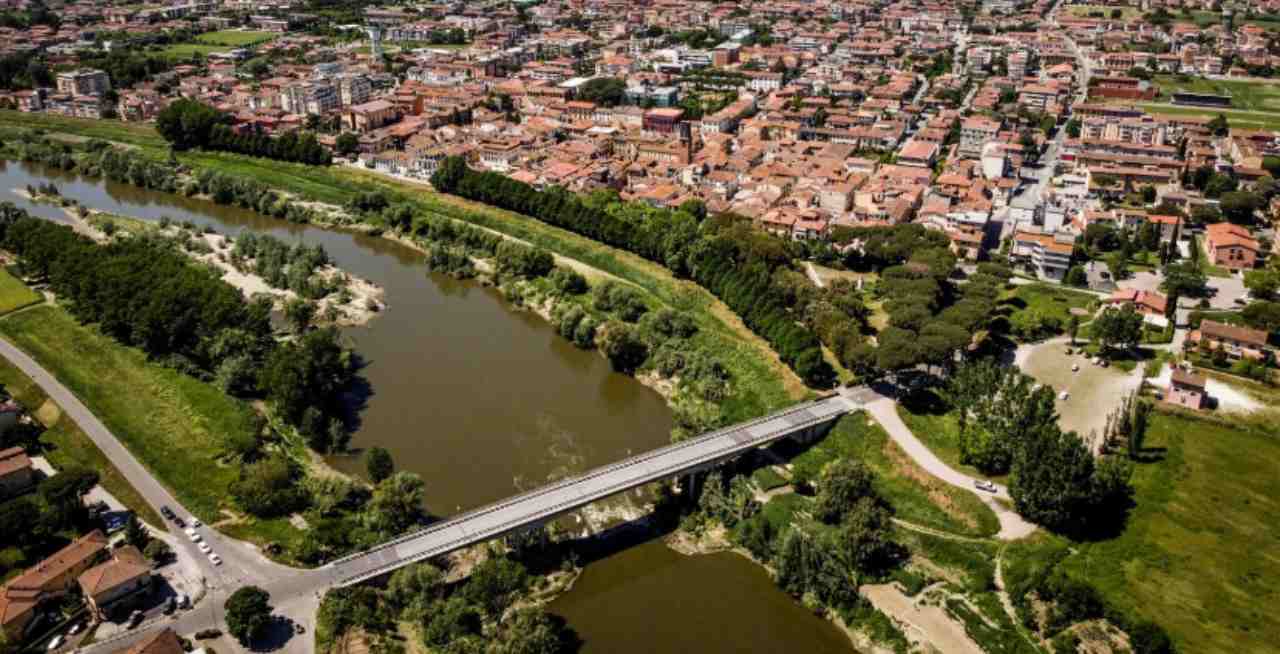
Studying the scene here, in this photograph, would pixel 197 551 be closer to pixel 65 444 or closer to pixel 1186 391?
pixel 65 444

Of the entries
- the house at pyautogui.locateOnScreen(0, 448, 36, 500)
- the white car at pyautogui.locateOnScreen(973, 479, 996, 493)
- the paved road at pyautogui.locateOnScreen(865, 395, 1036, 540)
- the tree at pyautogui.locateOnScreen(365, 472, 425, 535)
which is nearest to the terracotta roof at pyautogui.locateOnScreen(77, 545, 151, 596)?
the tree at pyautogui.locateOnScreen(365, 472, 425, 535)

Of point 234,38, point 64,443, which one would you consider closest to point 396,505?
point 64,443

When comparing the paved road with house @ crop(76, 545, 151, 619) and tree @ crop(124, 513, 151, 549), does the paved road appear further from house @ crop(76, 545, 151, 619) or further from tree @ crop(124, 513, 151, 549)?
tree @ crop(124, 513, 151, 549)

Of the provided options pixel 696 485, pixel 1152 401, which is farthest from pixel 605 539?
pixel 1152 401

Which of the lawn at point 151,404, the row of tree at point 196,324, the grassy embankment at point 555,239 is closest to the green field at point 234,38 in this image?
the grassy embankment at point 555,239

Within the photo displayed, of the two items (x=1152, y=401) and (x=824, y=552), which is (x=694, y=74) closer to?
(x=1152, y=401)
